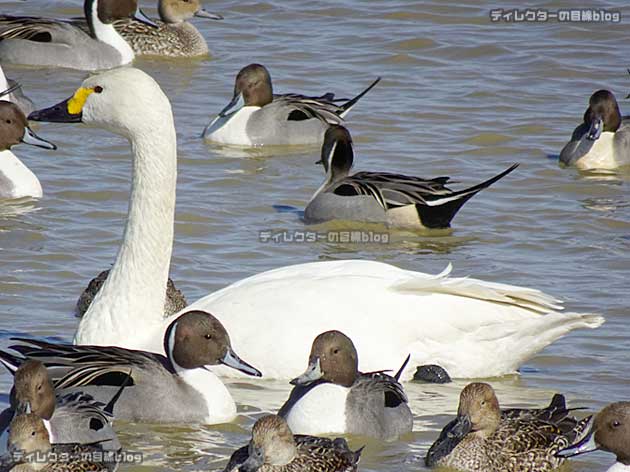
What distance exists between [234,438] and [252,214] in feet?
15.1

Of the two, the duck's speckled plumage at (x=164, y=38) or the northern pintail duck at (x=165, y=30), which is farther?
the northern pintail duck at (x=165, y=30)

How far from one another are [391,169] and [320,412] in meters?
6.20

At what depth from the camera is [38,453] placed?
6.62 meters

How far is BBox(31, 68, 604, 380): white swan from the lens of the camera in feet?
27.8

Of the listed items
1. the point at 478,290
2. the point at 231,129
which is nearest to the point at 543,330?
the point at 478,290

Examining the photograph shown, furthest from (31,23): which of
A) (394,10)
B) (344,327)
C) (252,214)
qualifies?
(344,327)

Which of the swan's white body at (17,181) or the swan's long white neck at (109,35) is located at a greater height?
the swan's long white neck at (109,35)

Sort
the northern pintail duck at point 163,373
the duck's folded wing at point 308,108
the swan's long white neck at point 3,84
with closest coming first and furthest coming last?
the northern pintail duck at point 163,373 < the swan's long white neck at point 3,84 < the duck's folded wing at point 308,108

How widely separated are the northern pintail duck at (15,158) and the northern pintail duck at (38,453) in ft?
19.0

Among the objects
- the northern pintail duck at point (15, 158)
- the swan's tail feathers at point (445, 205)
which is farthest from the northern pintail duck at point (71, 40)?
the swan's tail feathers at point (445, 205)

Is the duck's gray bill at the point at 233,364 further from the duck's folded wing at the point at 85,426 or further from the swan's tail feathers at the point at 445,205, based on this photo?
the swan's tail feathers at the point at 445,205

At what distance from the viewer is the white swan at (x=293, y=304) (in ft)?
27.8

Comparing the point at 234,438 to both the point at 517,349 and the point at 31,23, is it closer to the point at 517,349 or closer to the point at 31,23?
the point at 517,349

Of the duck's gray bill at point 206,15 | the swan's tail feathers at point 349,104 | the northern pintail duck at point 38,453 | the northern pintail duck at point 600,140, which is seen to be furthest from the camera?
the duck's gray bill at point 206,15
